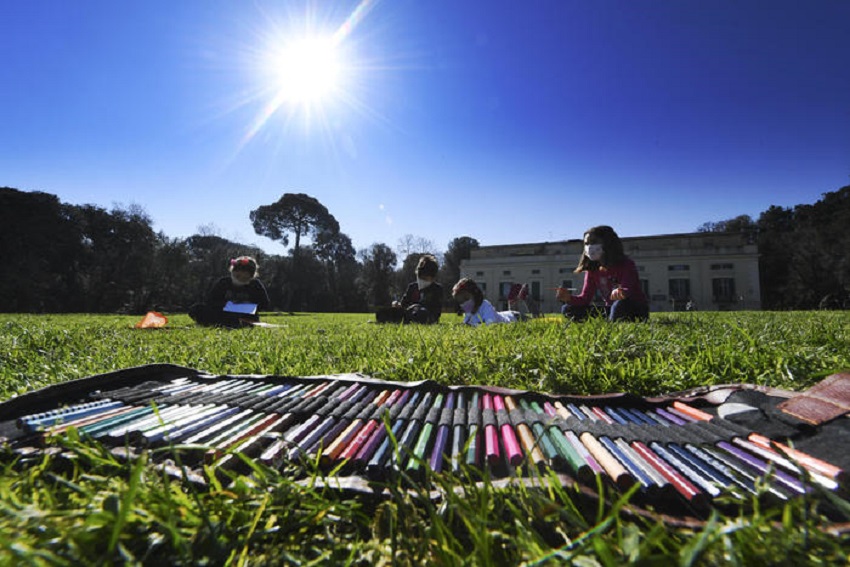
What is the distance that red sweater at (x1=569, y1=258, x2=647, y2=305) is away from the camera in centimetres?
504

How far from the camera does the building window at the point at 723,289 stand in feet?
117

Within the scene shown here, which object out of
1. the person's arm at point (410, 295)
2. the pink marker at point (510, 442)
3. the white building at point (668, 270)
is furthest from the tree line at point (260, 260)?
the pink marker at point (510, 442)

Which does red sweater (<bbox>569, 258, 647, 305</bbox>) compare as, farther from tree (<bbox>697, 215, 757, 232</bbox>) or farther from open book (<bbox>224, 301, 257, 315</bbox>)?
tree (<bbox>697, 215, 757, 232</bbox>)

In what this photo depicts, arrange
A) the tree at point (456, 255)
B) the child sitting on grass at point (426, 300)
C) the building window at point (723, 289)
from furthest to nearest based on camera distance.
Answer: the tree at point (456, 255) → the building window at point (723, 289) → the child sitting on grass at point (426, 300)

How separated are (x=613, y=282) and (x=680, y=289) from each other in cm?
3911

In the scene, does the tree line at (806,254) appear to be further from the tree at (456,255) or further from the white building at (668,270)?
the tree at (456,255)

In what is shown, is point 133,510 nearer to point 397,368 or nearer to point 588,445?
point 588,445

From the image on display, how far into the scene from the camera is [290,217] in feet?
143

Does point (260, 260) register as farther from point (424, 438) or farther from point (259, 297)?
point (424, 438)

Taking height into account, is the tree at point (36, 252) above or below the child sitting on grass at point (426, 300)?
above

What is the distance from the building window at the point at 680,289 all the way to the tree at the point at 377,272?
2972cm

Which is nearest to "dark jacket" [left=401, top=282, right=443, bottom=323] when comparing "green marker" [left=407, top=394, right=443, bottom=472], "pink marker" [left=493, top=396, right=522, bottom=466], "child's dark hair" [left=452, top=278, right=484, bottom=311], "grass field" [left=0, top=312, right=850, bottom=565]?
"child's dark hair" [left=452, top=278, right=484, bottom=311]

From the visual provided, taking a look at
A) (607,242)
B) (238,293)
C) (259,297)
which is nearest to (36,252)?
(238,293)

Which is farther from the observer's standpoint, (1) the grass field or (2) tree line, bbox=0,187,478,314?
(2) tree line, bbox=0,187,478,314
